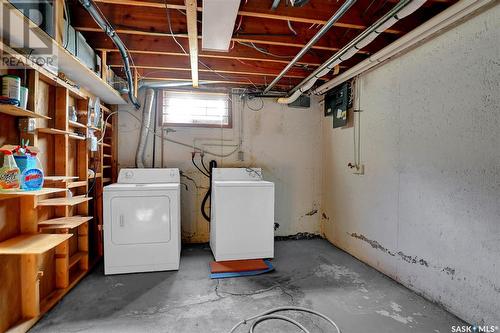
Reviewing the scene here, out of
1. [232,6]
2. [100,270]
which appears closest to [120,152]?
[100,270]

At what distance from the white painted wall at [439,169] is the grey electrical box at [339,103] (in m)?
0.24

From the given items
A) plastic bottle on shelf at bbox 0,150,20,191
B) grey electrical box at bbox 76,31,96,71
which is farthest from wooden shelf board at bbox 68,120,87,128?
plastic bottle on shelf at bbox 0,150,20,191

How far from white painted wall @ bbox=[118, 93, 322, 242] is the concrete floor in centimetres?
105

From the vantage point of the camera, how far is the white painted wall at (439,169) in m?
1.66

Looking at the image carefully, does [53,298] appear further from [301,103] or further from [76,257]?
[301,103]

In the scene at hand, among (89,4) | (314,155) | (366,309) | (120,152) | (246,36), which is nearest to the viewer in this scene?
(89,4)

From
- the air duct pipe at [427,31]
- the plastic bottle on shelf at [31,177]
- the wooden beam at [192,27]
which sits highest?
the air duct pipe at [427,31]

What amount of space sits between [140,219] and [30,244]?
1046mm

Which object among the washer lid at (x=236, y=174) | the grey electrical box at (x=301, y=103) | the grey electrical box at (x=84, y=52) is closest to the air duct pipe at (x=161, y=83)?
the grey electrical box at (x=84, y=52)

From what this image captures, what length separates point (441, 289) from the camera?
1.96 m

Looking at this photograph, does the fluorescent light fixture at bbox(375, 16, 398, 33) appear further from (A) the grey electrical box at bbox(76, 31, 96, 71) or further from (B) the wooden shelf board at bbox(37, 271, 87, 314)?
(B) the wooden shelf board at bbox(37, 271, 87, 314)

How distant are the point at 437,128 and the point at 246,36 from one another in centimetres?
177

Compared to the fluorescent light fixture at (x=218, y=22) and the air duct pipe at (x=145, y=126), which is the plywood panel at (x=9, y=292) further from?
the fluorescent light fixture at (x=218, y=22)

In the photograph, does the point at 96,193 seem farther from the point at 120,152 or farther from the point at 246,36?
the point at 246,36
